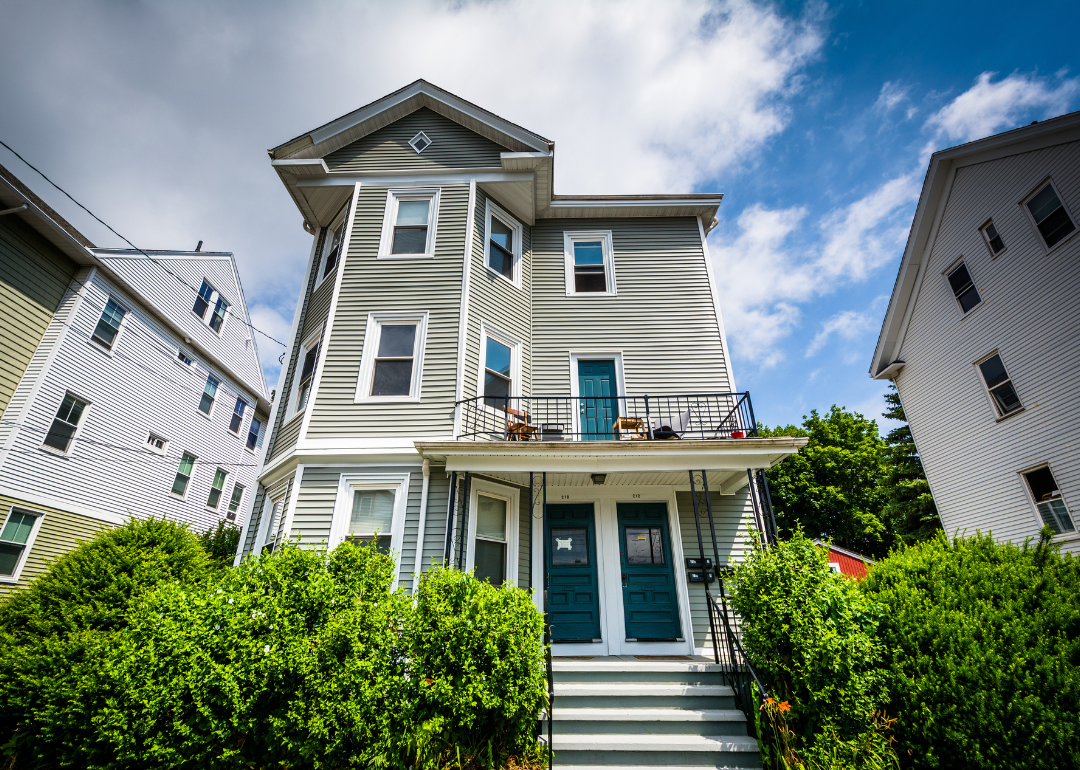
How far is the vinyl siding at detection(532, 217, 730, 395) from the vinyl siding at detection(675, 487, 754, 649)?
7.61 feet

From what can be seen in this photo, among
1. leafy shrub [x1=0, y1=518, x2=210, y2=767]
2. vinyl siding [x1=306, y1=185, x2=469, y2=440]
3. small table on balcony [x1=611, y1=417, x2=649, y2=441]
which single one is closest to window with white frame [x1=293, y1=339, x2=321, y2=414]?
vinyl siding [x1=306, y1=185, x2=469, y2=440]

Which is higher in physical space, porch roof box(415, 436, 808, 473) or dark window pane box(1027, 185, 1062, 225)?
dark window pane box(1027, 185, 1062, 225)

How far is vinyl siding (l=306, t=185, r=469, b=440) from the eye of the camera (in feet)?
28.6

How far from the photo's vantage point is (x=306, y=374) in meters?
10.2

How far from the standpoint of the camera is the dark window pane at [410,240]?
10.6 m

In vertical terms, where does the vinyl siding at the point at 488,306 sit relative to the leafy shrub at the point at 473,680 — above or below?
above

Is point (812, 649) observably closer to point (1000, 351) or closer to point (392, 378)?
point (392, 378)

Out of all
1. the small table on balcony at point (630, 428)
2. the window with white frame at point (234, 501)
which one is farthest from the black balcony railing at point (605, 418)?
the window with white frame at point (234, 501)

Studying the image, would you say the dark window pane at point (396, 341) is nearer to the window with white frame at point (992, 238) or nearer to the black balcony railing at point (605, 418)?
the black balcony railing at point (605, 418)

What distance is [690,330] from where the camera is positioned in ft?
36.0

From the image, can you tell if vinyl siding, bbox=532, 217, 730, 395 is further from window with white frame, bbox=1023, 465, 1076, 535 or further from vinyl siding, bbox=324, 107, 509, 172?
window with white frame, bbox=1023, 465, 1076, 535

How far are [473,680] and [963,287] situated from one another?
15.2m

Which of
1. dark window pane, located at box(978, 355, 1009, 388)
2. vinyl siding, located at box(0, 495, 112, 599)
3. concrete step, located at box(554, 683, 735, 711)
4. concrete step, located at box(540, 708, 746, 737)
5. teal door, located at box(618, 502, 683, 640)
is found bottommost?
concrete step, located at box(540, 708, 746, 737)

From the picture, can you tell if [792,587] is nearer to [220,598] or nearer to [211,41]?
[220,598]
